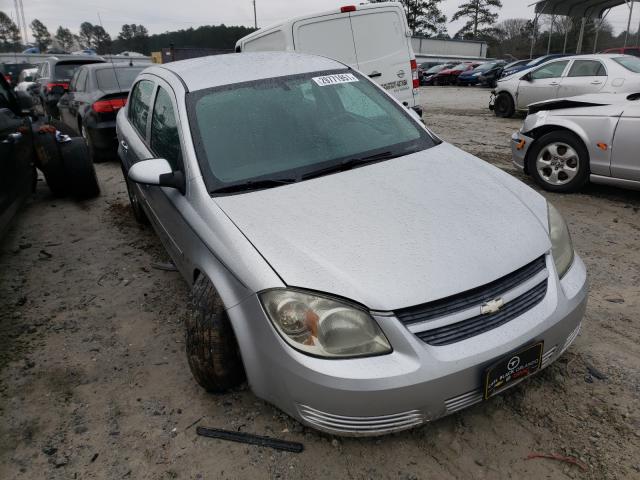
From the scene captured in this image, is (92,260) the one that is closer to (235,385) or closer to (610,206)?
(235,385)

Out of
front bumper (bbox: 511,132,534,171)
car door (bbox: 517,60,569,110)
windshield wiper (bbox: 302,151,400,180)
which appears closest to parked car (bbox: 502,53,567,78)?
car door (bbox: 517,60,569,110)

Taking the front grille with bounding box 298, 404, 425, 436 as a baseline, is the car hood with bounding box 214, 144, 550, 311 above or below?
above

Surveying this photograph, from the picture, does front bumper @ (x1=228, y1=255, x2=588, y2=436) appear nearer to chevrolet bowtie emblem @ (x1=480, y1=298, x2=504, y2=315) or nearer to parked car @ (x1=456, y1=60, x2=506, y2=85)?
chevrolet bowtie emblem @ (x1=480, y1=298, x2=504, y2=315)

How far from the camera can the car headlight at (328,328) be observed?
5.87 ft

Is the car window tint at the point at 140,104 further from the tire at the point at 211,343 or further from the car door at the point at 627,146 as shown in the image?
the car door at the point at 627,146

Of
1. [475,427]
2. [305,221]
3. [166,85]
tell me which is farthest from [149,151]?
[475,427]

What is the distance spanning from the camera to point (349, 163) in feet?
8.64

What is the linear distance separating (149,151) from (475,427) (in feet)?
8.91

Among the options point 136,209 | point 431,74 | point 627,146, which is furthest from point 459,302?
point 431,74

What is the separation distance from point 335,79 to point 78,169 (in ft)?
12.7

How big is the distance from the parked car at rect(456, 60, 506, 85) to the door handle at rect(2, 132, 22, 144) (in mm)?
24411

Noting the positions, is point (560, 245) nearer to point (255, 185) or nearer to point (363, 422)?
point (363, 422)

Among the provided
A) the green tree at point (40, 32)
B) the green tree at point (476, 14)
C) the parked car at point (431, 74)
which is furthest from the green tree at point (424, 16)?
the green tree at point (40, 32)

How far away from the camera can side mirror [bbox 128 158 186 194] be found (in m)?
2.55
